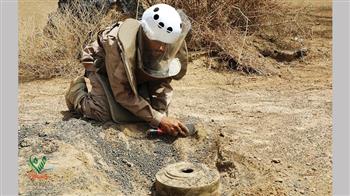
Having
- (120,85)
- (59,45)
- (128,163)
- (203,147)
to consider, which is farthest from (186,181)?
(59,45)

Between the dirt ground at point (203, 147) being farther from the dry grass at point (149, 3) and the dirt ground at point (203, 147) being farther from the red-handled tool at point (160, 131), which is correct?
the dry grass at point (149, 3)

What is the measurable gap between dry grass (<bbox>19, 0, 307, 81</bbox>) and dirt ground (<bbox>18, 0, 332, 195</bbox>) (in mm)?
957

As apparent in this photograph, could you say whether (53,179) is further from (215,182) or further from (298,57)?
(298,57)

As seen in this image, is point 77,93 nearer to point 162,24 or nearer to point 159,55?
point 159,55

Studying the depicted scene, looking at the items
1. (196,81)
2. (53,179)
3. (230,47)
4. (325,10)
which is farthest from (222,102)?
(325,10)

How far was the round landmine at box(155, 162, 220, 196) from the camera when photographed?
2.95 meters

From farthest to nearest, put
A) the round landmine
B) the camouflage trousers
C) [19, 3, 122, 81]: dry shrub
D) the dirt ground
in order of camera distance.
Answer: [19, 3, 122, 81]: dry shrub
the camouflage trousers
the dirt ground
the round landmine

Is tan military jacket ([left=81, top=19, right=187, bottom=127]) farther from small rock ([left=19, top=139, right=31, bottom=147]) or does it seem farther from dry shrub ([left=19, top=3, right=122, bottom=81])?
dry shrub ([left=19, top=3, right=122, bottom=81])

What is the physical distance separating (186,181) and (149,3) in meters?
4.11

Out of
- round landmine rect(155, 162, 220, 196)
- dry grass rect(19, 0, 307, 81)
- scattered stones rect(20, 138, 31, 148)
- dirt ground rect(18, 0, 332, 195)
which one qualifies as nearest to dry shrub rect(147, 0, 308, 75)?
dry grass rect(19, 0, 307, 81)

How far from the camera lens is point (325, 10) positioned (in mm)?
9656

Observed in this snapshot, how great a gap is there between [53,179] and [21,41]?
3939mm

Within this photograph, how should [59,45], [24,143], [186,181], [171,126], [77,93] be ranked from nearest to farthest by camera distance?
1. [186,181]
2. [24,143]
3. [171,126]
4. [77,93]
5. [59,45]

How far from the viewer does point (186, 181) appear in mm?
3006
